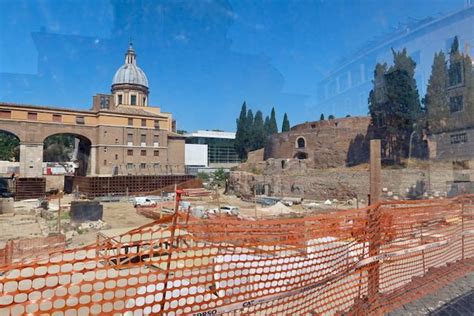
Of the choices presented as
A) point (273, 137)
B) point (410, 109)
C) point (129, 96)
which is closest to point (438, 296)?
point (410, 109)

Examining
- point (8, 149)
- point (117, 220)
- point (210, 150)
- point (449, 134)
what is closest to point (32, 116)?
point (117, 220)

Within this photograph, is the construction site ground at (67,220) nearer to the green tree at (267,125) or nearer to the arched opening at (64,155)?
the arched opening at (64,155)

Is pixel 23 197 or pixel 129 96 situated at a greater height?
pixel 129 96

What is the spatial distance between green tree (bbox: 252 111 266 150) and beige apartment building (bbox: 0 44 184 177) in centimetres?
1102

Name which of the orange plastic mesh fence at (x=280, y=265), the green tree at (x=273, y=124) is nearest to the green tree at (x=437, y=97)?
the orange plastic mesh fence at (x=280, y=265)

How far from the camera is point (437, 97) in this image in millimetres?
16531

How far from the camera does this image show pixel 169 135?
30141mm

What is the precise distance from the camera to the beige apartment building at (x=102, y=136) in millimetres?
23469

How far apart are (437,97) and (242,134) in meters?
24.5

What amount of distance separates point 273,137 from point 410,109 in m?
13.0

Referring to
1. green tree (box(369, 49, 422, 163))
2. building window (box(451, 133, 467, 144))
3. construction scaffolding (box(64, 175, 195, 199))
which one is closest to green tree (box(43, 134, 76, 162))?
construction scaffolding (box(64, 175, 195, 199))

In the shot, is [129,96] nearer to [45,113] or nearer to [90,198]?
[45,113]

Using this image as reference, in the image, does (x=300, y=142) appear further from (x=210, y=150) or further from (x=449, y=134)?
(x=210, y=150)

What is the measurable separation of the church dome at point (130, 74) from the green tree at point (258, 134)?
46.3 feet
